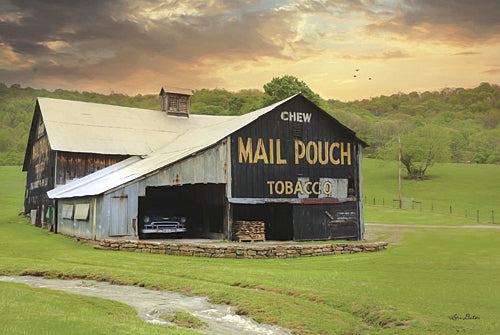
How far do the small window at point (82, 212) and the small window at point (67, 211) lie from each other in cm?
106

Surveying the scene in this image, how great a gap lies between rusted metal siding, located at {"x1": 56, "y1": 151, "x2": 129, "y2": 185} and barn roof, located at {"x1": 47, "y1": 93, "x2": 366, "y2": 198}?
0.76 meters

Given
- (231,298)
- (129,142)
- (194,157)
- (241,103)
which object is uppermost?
(241,103)

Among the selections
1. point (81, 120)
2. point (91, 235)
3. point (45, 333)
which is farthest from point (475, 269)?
point (81, 120)

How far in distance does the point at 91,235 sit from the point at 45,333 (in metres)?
17.9

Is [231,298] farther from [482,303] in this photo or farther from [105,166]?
[105,166]

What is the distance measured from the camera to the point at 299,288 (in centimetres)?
1305

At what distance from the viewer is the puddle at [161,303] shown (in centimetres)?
967

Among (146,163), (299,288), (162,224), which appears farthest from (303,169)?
(299,288)

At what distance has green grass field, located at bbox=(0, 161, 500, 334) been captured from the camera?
9.19 meters

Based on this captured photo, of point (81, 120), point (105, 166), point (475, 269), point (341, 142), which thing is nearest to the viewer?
point (475, 269)

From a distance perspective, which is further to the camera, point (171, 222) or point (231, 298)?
point (171, 222)

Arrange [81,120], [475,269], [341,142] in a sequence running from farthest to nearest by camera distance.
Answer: [81,120], [341,142], [475,269]

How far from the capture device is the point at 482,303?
10.7 metres
